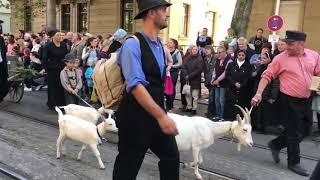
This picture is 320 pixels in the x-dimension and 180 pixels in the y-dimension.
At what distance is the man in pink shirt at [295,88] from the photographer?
6273mm

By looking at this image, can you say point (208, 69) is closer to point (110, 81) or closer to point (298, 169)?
point (298, 169)

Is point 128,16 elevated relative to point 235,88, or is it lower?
elevated

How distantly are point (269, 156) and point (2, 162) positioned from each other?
4185 mm

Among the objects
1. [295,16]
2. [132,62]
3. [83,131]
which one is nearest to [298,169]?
[83,131]

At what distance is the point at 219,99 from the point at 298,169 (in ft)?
13.2

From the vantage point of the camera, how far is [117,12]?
83.3 ft

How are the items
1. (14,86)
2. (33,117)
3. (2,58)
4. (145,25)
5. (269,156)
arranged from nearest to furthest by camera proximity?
(145,25) < (269,156) < (2,58) < (33,117) < (14,86)

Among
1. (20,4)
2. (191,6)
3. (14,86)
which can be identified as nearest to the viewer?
(14,86)

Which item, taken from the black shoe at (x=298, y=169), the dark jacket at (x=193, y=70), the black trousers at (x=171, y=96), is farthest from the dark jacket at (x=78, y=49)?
the black shoe at (x=298, y=169)

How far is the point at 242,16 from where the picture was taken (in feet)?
48.1

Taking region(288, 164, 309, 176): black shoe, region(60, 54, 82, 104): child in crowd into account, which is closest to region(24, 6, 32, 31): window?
region(60, 54, 82, 104): child in crowd

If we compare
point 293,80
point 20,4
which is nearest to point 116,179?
point 293,80

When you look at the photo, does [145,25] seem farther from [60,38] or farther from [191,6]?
[191,6]

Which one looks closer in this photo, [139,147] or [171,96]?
[139,147]
